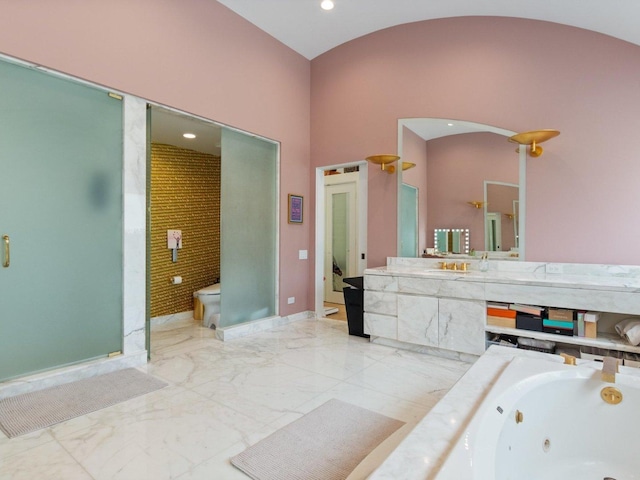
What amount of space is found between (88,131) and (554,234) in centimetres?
416

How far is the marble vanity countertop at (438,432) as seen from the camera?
3.27 ft

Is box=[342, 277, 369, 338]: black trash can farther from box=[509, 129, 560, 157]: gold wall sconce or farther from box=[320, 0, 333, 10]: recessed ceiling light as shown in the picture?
box=[320, 0, 333, 10]: recessed ceiling light

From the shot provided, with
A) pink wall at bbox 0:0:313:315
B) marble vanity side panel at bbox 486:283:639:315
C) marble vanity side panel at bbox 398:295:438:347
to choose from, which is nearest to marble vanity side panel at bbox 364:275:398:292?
marble vanity side panel at bbox 398:295:438:347

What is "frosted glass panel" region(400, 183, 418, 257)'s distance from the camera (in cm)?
396

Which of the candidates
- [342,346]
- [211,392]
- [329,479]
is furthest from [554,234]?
[211,392]

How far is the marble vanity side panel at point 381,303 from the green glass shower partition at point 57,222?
2.33 m

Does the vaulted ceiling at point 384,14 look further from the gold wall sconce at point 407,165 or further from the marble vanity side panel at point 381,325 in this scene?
the marble vanity side panel at point 381,325

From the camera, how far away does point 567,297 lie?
2.61m

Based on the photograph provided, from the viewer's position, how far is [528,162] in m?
3.33

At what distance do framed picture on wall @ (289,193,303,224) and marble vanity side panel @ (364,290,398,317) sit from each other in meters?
1.50

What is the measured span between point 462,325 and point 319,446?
5.96 feet

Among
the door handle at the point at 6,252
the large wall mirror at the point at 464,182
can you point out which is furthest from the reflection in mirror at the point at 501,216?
the door handle at the point at 6,252

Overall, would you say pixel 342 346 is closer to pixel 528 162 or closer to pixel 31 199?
pixel 528 162

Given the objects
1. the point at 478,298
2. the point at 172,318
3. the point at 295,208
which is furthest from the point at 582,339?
the point at 172,318
